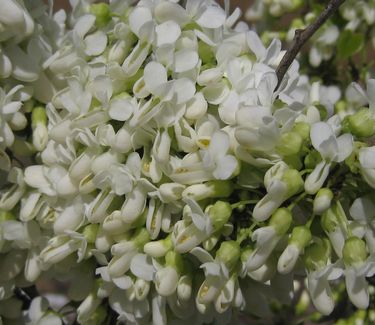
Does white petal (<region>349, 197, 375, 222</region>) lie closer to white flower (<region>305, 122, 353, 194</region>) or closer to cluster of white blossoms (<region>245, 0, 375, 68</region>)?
white flower (<region>305, 122, 353, 194</region>)

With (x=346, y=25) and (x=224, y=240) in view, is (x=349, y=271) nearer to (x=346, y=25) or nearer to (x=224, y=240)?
(x=224, y=240)

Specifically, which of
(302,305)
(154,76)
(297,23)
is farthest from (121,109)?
(302,305)

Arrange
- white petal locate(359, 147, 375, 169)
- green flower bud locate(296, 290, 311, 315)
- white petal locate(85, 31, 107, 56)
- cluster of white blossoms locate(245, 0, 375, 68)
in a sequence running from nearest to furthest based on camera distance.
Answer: white petal locate(359, 147, 375, 169) < white petal locate(85, 31, 107, 56) < cluster of white blossoms locate(245, 0, 375, 68) < green flower bud locate(296, 290, 311, 315)

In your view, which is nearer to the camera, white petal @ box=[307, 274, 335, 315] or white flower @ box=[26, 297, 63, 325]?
white petal @ box=[307, 274, 335, 315]

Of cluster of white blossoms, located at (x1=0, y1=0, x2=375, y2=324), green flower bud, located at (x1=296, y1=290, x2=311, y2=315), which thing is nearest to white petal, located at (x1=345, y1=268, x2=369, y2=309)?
cluster of white blossoms, located at (x1=0, y1=0, x2=375, y2=324)

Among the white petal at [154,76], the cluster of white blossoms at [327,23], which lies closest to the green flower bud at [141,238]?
the white petal at [154,76]

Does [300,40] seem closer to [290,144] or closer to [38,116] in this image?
[290,144]

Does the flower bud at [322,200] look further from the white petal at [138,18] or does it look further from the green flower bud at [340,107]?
the green flower bud at [340,107]
